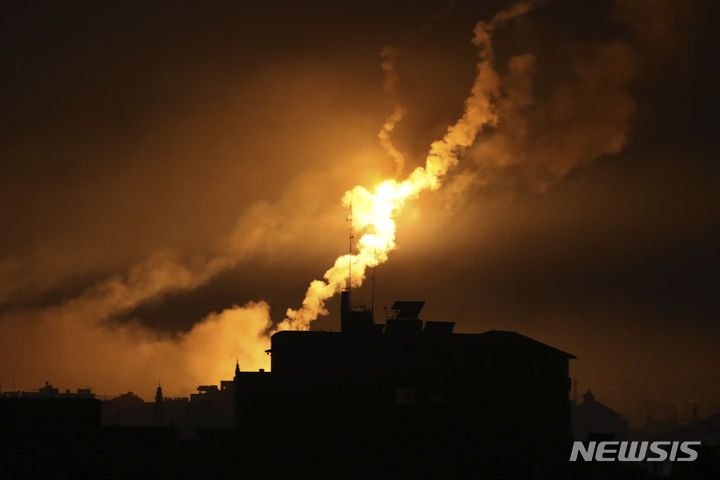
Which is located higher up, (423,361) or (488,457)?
(423,361)

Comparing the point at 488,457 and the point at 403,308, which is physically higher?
the point at 403,308

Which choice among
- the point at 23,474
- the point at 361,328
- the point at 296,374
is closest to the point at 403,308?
the point at 361,328

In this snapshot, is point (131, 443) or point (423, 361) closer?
point (131, 443)

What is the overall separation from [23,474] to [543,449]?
4264 cm

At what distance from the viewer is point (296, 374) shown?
100 meters

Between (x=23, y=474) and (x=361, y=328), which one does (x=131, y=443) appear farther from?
(x=361, y=328)

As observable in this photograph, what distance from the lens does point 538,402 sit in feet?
327

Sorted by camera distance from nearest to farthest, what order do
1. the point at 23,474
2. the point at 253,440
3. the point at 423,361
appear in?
the point at 23,474, the point at 253,440, the point at 423,361

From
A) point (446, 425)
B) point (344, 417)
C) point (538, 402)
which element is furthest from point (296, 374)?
point (538, 402)

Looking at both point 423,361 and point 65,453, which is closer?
point 65,453

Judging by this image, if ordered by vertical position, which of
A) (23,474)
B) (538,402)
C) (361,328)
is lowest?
(23,474)

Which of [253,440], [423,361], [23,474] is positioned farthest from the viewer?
[423,361]

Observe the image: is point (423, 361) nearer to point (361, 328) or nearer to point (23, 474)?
point (361, 328)

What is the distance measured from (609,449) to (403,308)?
70.9 ft
